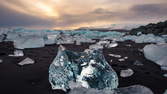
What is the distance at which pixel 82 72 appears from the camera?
6.56 feet

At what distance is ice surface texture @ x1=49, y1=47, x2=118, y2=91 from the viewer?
192 cm

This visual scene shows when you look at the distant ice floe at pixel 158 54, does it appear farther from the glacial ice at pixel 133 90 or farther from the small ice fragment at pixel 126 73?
the glacial ice at pixel 133 90

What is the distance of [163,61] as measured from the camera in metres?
2.88

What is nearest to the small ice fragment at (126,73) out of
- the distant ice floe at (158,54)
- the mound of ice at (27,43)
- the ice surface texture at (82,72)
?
the ice surface texture at (82,72)

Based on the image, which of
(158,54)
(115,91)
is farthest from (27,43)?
(115,91)

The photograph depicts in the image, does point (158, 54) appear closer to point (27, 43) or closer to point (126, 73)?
point (126, 73)

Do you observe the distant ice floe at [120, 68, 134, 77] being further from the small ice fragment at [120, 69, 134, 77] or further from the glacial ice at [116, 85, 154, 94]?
the glacial ice at [116, 85, 154, 94]

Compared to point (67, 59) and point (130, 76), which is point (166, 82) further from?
point (67, 59)

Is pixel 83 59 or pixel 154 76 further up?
pixel 83 59

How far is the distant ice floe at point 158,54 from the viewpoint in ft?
9.52

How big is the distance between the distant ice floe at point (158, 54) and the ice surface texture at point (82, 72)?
1.20 m

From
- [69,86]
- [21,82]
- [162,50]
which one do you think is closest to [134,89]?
[69,86]

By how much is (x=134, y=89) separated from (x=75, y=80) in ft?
1.94

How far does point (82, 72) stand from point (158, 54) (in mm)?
1680
